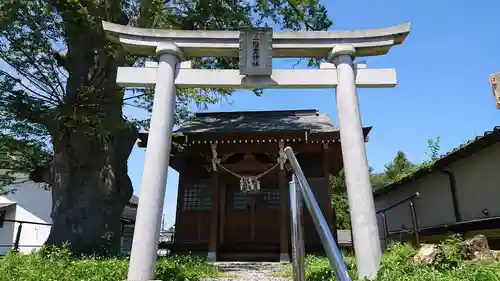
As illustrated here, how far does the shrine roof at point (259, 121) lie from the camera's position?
39.1 feet

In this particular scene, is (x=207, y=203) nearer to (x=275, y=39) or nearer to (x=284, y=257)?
(x=284, y=257)

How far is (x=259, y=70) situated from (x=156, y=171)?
2.26m

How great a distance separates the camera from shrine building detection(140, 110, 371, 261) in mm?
10789

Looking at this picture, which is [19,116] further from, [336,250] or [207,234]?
[336,250]

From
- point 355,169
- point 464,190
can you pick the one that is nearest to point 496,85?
point 355,169

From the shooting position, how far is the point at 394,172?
71.9 ft

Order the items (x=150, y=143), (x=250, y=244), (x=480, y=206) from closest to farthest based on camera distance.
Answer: (x=150, y=143) → (x=480, y=206) → (x=250, y=244)

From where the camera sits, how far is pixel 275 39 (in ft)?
19.6

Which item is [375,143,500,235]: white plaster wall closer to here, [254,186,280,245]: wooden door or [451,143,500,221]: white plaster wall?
[451,143,500,221]: white plaster wall

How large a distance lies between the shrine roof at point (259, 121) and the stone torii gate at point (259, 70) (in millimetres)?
4792

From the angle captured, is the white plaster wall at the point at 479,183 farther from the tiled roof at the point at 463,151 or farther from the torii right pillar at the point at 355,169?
the torii right pillar at the point at 355,169

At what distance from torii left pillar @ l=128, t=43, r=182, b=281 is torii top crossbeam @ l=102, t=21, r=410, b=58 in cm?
22

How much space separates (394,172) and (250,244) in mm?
13645

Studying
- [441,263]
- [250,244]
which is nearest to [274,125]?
[250,244]
